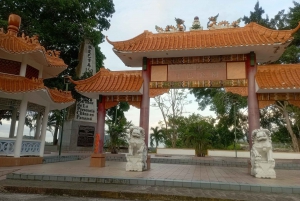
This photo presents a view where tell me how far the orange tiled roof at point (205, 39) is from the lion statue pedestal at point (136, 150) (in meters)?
3.04

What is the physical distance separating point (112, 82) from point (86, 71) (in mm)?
9876

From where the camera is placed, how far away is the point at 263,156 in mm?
7375

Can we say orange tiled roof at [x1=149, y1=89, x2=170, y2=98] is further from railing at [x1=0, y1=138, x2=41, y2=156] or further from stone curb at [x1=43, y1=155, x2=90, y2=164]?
stone curb at [x1=43, y1=155, x2=90, y2=164]

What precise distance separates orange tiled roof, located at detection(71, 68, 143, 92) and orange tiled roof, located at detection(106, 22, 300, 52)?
117 cm

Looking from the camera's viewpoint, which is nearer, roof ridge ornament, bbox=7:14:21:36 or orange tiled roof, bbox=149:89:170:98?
orange tiled roof, bbox=149:89:170:98

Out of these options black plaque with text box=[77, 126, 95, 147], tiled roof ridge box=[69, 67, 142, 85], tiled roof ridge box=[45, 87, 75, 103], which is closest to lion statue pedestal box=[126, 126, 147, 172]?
tiled roof ridge box=[69, 67, 142, 85]

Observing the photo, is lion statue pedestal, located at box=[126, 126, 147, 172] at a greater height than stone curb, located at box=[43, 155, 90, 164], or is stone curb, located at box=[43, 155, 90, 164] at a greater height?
lion statue pedestal, located at box=[126, 126, 147, 172]

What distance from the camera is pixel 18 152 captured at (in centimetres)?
939

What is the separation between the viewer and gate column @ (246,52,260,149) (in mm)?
8234

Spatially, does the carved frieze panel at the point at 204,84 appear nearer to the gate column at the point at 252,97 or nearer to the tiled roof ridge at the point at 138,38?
the gate column at the point at 252,97

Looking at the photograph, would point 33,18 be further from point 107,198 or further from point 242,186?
point 242,186

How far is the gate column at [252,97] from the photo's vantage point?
8.23 metres

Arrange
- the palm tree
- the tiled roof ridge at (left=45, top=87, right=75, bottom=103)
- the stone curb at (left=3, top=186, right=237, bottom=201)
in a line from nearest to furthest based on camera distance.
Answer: the stone curb at (left=3, top=186, right=237, bottom=201) < the tiled roof ridge at (left=45, top=87, right=75, bottom=103) < the palm tree

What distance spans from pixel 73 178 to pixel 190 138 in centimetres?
1334
